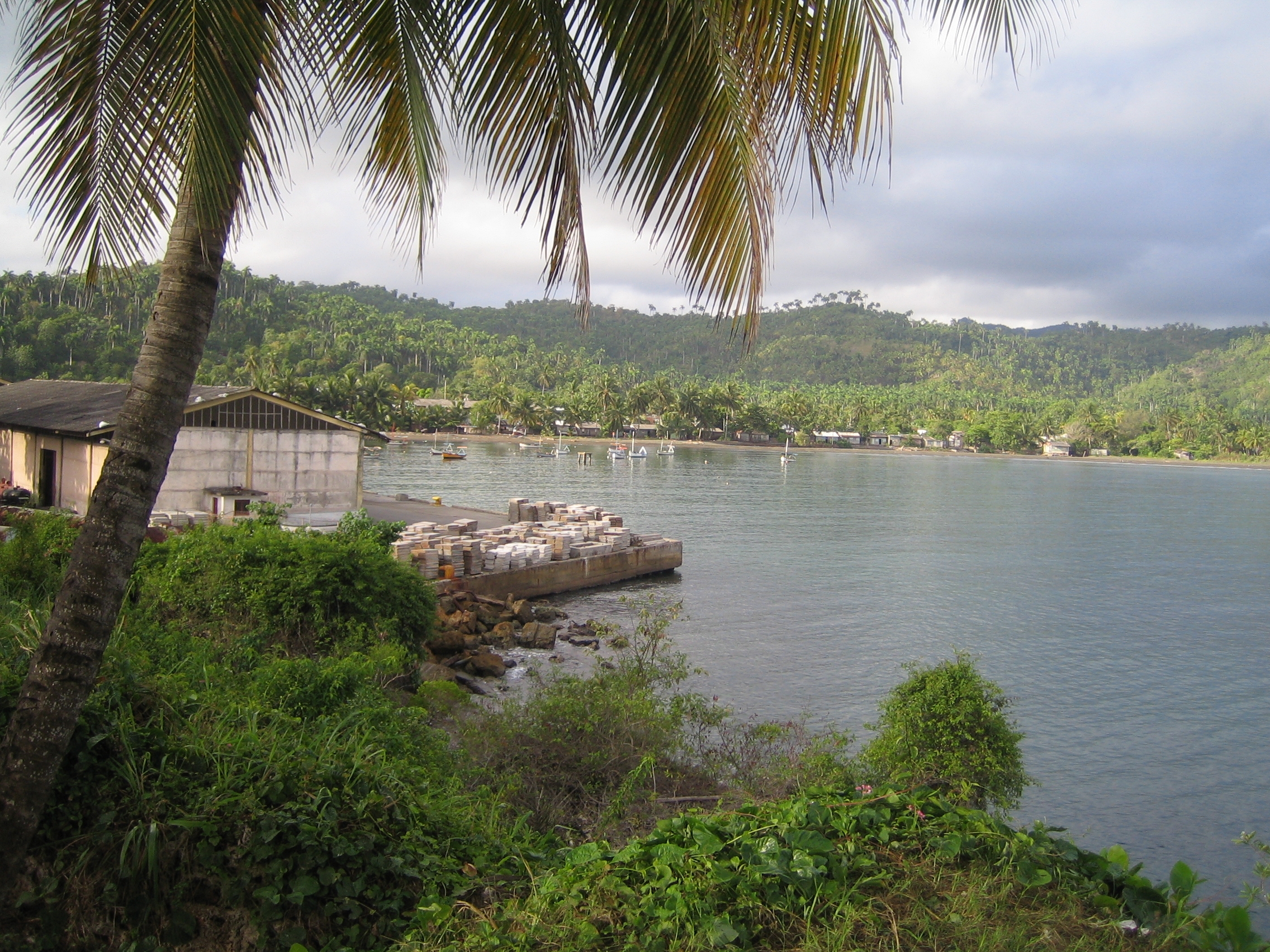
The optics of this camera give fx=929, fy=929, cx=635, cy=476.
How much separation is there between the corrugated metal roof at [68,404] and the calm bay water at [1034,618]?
45.7ft

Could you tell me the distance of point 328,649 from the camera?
498 inches

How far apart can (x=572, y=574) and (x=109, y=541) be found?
24.7 metres

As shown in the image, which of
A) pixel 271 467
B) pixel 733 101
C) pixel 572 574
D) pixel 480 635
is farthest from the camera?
pixel 271 467

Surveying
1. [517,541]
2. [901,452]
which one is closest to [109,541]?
[517,541]

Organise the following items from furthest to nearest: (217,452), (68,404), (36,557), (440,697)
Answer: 1. (68,404)
2. (217,452)
3. (440,697)
4. (36,557)

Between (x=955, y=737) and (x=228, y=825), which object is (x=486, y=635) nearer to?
(x=955, y=737)

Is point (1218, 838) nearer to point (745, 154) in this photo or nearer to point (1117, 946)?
point (1117, 946)

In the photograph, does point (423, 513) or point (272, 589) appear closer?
point (272, 589)

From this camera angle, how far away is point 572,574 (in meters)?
28.4

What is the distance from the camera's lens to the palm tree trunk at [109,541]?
3883 mm

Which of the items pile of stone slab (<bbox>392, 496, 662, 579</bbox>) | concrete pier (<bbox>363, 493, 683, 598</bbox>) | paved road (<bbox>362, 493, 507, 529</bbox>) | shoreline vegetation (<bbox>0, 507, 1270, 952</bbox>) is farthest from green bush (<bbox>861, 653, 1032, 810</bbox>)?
paved road (<bbox>362, 493, 507, 529</bbox>)

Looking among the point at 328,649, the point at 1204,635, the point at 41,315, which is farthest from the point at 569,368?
the point at 328,649

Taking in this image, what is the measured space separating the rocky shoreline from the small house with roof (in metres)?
9.17

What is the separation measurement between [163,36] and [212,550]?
10256 mm
